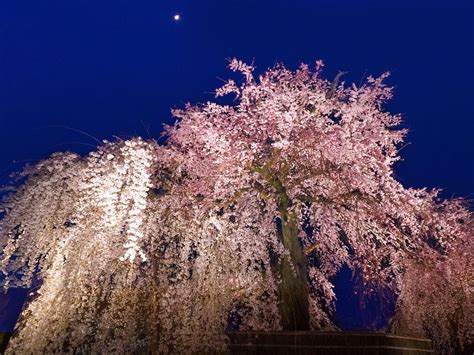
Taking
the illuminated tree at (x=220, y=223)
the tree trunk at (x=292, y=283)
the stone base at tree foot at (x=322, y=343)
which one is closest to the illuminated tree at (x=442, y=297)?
the illuminated tree at (x=220, y=223)

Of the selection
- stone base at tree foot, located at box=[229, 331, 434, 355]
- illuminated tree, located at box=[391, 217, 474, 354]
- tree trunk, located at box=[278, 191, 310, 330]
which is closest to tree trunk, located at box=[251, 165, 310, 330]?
tree trunk, located at box=[278, 191, 310, 330]

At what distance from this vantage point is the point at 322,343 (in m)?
7.84

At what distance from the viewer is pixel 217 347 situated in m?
7.92

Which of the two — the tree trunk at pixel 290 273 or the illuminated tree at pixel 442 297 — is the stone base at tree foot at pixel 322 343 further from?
the illuminated tree at pixel 442 297

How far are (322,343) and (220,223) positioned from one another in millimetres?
2963

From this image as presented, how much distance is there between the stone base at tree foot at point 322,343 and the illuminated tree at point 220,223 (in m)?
0.58

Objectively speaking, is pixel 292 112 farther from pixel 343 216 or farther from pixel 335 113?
pixel 343 216

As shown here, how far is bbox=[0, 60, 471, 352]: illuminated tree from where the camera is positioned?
300 inches

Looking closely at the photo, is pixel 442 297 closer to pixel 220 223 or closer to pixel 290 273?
pixel 290 273

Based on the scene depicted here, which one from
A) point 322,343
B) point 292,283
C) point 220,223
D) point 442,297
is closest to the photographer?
point 322,343

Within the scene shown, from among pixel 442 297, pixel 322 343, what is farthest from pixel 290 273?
pixel 442 297

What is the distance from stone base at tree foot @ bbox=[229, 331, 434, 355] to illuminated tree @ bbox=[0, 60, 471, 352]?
1.92 feet

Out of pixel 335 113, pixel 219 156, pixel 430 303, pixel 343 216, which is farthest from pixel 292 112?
pixel 430 303

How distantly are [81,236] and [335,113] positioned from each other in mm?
6656
